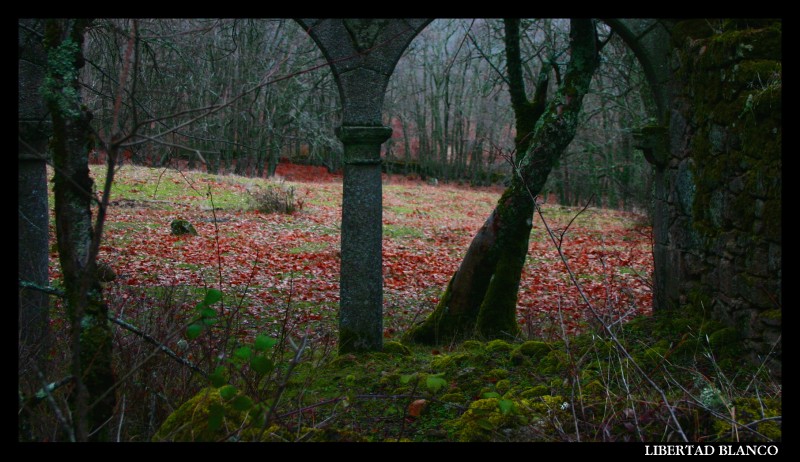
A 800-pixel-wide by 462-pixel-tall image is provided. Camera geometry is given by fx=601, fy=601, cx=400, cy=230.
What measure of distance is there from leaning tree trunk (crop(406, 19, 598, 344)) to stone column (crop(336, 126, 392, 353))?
1.17 meters

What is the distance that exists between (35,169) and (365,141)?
283 cm

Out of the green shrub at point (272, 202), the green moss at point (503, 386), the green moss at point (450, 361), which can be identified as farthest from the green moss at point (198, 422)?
the green shrub at point (272, 202)

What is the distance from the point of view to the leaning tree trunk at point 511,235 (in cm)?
602

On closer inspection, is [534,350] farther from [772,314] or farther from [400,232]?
[400,232]

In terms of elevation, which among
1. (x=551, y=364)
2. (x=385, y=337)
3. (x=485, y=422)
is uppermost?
(x=485, y=422)

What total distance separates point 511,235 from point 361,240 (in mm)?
1755

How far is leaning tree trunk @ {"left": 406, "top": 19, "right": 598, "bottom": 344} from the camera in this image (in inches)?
237

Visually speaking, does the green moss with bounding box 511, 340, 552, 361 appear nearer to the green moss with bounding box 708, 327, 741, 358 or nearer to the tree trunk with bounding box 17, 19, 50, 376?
the green moss with bounding box 708, 327, 741, 358

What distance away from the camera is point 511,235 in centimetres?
622

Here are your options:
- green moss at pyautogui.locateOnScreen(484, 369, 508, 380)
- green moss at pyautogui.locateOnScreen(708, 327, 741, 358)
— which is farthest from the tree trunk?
green moss at pyautogui.locateOnScreen(708, 327, 741, 358)

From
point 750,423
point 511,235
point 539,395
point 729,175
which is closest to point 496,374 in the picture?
point 539,395

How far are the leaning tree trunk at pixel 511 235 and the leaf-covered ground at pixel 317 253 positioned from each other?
1.29 feet
